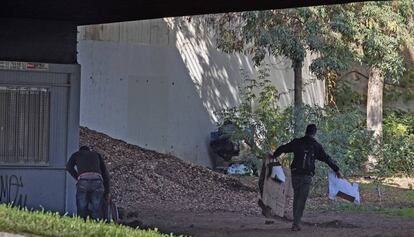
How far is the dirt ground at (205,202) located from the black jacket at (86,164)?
1457 mm

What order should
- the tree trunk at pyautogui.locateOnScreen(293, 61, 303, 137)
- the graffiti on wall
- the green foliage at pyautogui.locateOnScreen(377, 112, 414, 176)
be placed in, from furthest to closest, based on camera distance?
the tree trunk at pyautogui.locateOnScreen(293, 61, 303, 137), the green foliage at pyautogui.locateOnScreen(377, 112, 414, 176), the graffiti on wall

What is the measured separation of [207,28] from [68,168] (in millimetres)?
14044

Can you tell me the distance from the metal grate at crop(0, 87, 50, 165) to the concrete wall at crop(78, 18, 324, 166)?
8943 mm

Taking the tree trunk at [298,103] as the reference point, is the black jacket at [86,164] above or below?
below

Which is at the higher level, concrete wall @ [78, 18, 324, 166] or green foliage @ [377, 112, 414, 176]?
concrete wall @ [78, 18, 324, 166]

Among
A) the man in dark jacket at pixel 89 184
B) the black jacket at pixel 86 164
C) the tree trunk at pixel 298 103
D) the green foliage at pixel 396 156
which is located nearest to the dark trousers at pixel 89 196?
the man in dark jacket at pixel 89 184

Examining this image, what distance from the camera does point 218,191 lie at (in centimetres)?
2322

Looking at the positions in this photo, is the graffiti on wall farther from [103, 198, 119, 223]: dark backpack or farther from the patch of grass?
the patch of grass

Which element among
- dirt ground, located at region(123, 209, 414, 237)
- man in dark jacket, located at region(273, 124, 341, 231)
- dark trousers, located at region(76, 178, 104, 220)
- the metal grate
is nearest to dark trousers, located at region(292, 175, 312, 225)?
man in dark jacket, located at region(273, 124, 341, 231)

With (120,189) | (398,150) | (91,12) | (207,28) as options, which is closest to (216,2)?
(91,12)

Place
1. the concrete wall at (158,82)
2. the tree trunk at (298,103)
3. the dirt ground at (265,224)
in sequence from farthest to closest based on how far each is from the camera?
1. the concrete wall at (158,82)
2. the tree trunk at (298,103)
3. the dirt ground at (265,224)

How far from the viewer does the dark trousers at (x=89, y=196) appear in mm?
14594

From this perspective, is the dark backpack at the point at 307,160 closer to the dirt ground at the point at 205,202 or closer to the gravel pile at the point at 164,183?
the dirt ground at the point at 205,202

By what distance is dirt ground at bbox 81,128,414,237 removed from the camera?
16.4 m
